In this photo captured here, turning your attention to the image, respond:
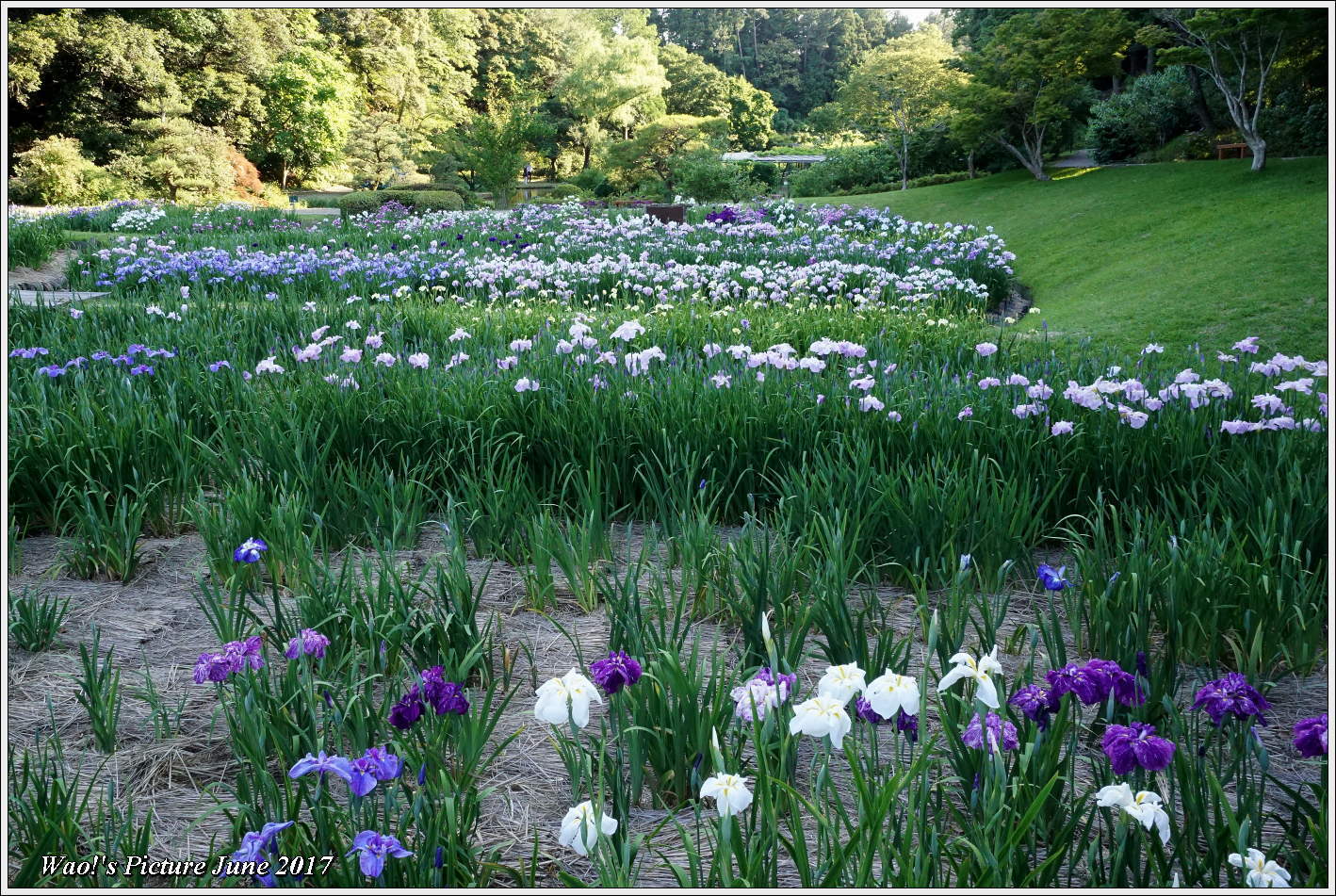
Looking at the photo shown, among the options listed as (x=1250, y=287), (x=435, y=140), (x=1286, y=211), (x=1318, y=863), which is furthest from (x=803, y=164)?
(x=1318, y=863)

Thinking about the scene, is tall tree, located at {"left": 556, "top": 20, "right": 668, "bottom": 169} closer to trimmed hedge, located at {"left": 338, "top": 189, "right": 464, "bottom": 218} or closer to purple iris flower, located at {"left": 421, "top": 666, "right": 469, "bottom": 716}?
trimmed hedge, located at {"left": 338, "top": 189, "right": 464, "bottom": 218}

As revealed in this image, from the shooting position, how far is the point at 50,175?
1972 centimetres

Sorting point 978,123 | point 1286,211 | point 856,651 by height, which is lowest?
point 856,651

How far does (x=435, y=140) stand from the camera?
27.4m

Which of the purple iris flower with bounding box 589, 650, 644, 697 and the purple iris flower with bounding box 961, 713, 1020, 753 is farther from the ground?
the purple iris flower with bounding box 589, 650, 644, 697

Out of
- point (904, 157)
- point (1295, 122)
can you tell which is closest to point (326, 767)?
point (1295, 122)

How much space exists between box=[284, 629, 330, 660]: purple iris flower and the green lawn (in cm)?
592

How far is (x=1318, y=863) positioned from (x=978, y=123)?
17977 millimetres

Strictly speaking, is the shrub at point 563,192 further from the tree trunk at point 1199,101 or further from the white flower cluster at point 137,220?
the tree trunk at point 1199,101

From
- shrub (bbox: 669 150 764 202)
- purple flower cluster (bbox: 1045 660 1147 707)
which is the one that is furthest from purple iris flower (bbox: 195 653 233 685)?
shrub (bbox: 669 150 764 202)

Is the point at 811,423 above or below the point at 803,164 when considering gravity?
below

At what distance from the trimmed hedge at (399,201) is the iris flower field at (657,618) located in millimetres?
13778

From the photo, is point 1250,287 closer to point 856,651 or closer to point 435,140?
point 856,651

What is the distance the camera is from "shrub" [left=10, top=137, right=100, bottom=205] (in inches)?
773
